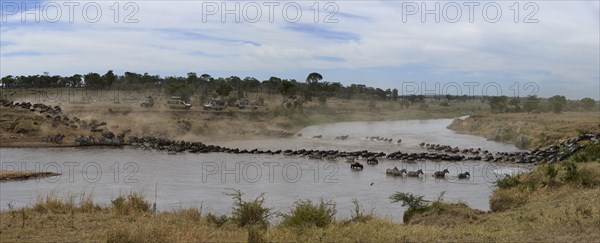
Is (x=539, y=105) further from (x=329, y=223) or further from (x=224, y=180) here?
(x=329, y=223)

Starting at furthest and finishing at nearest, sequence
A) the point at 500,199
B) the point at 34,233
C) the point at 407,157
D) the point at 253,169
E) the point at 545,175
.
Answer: the point at 407,157 → the point at 253,169 → the point at 545,175 → the point at 500,199 → the point at 34,233

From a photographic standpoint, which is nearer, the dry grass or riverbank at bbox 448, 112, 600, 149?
riverbank at bbox 448, 112, 600, 149

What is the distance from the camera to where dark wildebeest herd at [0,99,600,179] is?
118 feet

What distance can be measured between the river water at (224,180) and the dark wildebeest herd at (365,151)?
1.08 meters

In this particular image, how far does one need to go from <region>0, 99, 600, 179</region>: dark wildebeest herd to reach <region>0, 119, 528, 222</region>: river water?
108 centimetres

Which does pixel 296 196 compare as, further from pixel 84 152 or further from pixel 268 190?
pixel 84 152

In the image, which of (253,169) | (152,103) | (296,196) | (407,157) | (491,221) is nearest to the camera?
(491,221)

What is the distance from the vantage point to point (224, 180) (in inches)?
1185

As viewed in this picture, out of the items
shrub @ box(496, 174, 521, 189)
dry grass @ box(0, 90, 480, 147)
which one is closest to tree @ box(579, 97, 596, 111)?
dry grass @ box(0, 90, 480, 147)

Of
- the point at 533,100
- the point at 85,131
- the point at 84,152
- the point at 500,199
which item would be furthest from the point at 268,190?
the point at 533,100

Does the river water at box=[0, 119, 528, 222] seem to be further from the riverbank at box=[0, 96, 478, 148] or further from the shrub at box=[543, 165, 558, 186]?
the riverbank at box=[0, 96, 478, 148]

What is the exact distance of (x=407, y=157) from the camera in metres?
39.5

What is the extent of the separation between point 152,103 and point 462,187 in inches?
2094

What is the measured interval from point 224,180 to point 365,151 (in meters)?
15.4
